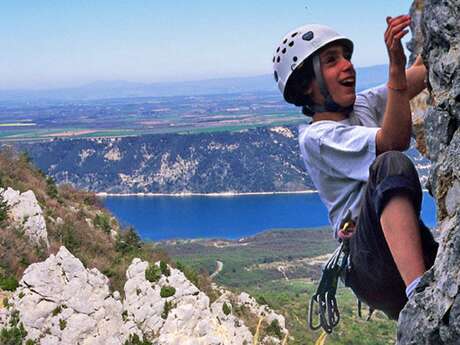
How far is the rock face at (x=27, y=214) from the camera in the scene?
35.7 ft

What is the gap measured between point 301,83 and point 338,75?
18 centimetres

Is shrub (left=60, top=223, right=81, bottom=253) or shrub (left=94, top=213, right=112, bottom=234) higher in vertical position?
shrub (left=60, top=223, right=81, bottom=253)

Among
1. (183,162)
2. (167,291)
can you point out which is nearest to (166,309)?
(167,291)

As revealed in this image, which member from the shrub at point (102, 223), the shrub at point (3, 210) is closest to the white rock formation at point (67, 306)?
the shrub at point (3, 210)

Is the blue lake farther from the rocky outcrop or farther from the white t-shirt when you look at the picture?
the white t-shirt

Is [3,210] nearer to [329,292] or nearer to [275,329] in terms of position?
[275,329]

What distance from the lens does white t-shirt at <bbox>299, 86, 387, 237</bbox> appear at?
232 centimetres

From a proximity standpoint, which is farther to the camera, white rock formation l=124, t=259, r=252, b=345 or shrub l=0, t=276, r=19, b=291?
white rock formation l=124, t=259, r=252, b=345

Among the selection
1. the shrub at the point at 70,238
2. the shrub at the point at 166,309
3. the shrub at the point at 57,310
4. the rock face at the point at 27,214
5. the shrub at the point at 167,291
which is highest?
the rock face at the point at 27,214

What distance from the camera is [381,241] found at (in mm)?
2248

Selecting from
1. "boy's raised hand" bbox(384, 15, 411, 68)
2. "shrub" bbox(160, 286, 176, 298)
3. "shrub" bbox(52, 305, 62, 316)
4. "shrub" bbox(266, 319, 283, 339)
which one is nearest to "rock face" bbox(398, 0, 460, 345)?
"boy's raised hand" bbox(384, 15, 411, 68)

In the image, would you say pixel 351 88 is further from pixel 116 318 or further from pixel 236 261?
pixel 236 261

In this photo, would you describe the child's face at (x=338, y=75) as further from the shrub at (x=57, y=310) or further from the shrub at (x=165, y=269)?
the shrub at (x=165, y=269)

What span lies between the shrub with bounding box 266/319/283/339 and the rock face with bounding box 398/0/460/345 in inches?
428
